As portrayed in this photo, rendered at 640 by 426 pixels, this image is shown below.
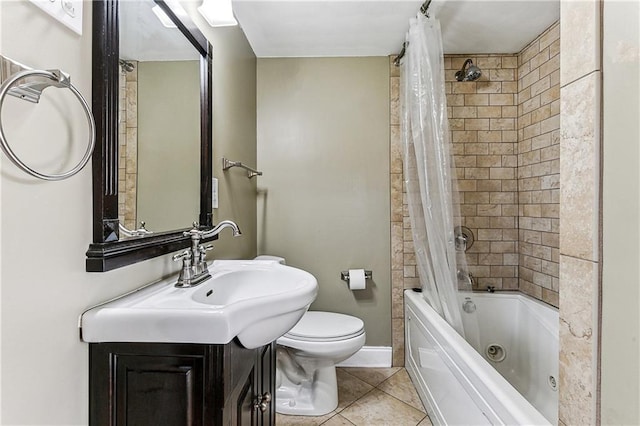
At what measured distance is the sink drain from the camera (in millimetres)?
2025

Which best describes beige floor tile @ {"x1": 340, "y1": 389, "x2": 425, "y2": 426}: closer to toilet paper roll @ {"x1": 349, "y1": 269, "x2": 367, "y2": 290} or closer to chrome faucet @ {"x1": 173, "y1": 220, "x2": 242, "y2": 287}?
toilet paper roll @ {"x1": 349, "y1": 269, "x2": 367, "y2": 290}

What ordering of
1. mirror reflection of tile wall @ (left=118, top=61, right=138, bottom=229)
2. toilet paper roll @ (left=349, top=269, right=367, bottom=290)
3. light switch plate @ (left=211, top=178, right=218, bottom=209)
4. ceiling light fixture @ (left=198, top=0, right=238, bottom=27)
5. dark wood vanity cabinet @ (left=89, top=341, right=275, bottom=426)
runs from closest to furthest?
dark wood vanity cabinet @ (left=89, top=341, right=275, bottom=426) → mirror reflection of tile wall @ (left=118, top=61, right=138, bottom=229) → ceiling light fixture @ (left=198, top=0, right=238, bottom=27) → light switch plate @ (left=211, top=178, right=218, bottom=209) → toilet paper roll @ (left=349, top=269, right=367, bottom=290)

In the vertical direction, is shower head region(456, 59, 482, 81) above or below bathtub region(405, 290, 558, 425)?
above

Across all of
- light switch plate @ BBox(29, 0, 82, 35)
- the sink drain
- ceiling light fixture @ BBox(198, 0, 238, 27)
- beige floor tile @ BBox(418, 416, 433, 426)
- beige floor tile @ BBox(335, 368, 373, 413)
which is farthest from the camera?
the sink drain

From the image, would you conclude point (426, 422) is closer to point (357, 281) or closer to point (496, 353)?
point (496, 353)

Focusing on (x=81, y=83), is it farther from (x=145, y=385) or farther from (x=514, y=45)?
(x=514, y=45)

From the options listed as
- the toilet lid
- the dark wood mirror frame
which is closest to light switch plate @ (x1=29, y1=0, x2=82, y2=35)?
the dark wood mirror frame

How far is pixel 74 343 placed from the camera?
699 millimetres

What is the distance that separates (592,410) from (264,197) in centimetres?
203

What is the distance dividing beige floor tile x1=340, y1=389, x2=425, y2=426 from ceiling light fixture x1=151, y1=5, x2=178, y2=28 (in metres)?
2.02

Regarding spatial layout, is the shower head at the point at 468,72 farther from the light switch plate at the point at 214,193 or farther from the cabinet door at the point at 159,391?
the cabinet door at the point at 159,391

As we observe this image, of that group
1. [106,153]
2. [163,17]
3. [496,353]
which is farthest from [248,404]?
[496,353]

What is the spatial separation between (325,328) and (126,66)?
5.02 feet

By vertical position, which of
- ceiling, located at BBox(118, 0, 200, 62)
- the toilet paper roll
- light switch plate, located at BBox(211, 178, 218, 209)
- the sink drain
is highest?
ceiling, located at BBox(118, 0, 200, 62)
